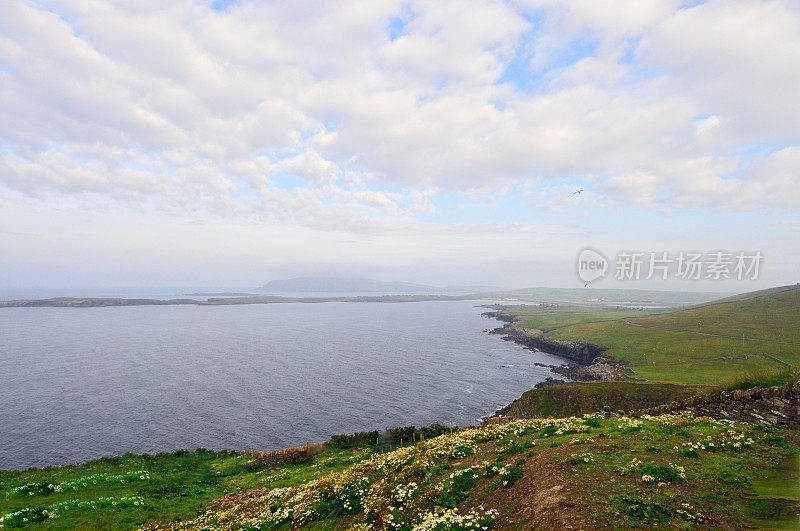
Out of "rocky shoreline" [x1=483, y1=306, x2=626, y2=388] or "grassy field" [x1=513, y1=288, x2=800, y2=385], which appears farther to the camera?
"rocky shoreline" [x1=483, y1=306, x2=626, y2=388]

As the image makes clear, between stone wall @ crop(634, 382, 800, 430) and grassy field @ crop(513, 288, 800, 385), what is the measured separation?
2127 inches

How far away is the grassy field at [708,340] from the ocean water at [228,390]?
2625 centimetres

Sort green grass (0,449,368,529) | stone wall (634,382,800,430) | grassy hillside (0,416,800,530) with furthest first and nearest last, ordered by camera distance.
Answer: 1. green grass (0,449,368,529)
2. stone wall (634,382,800,430)
3. grassy hillside (0,416,800,530)

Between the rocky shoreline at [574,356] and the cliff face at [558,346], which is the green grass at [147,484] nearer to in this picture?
the rocky shoreline at [574,356]

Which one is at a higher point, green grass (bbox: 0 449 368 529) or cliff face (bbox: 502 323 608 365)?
green grass (bbox: 0 449 368 529)

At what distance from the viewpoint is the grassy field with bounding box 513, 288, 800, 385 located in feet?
269

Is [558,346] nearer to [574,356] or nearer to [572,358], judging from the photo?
[572,358]

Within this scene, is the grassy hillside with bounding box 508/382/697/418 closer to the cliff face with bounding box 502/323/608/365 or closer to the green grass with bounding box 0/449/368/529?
the green grass with bounding box 0/449/368/529

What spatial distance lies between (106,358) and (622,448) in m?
152

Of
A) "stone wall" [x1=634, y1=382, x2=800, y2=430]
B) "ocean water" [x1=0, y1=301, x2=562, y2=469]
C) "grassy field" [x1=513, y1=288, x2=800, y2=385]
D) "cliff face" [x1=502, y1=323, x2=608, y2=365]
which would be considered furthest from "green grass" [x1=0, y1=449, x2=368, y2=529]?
"cliff face" [x1=502, y1=323, x2=608, y2=365]

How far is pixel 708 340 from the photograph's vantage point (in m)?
→ 110

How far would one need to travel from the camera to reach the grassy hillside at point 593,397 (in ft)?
190

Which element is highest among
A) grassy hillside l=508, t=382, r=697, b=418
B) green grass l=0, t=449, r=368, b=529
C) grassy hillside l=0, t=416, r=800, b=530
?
grassy hillside l=0, t=416, r=800, b=530

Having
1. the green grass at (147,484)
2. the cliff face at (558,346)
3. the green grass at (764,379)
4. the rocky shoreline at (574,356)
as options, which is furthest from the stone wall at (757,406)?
the cliff face at (558,346)
